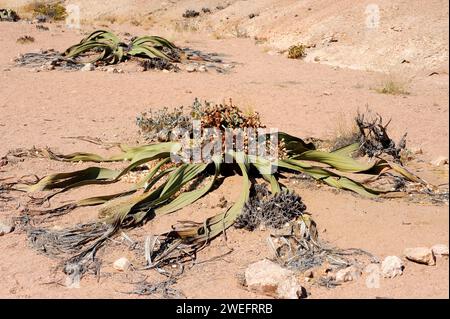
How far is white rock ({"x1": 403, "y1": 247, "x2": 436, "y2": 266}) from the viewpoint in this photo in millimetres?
3285

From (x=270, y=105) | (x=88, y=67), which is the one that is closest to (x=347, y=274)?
(x=270, y=105)

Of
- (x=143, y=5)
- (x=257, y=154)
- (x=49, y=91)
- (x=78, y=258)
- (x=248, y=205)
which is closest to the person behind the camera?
(x=78, y=258)

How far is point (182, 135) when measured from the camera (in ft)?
18.0

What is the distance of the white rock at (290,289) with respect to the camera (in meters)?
3.15

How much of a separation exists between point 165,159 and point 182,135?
2.20ft

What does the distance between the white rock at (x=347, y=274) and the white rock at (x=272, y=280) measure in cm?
29

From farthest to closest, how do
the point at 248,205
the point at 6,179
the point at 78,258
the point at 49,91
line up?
the point at 49,91 < the point at 6,179 < the point at 248,205 < the point at 78,258

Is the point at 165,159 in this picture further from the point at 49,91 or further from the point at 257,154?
the point at 49,91

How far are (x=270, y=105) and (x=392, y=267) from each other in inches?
179

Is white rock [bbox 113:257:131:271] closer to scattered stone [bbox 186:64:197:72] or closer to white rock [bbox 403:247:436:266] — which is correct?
white rock [bbox 403:247:436:266]

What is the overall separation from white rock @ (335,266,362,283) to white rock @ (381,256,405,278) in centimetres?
16

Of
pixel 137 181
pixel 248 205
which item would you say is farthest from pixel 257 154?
pixel 137 181

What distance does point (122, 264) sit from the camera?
3.67m

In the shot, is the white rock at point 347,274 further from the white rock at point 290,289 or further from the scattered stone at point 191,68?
the scattered stone at point 191,68
